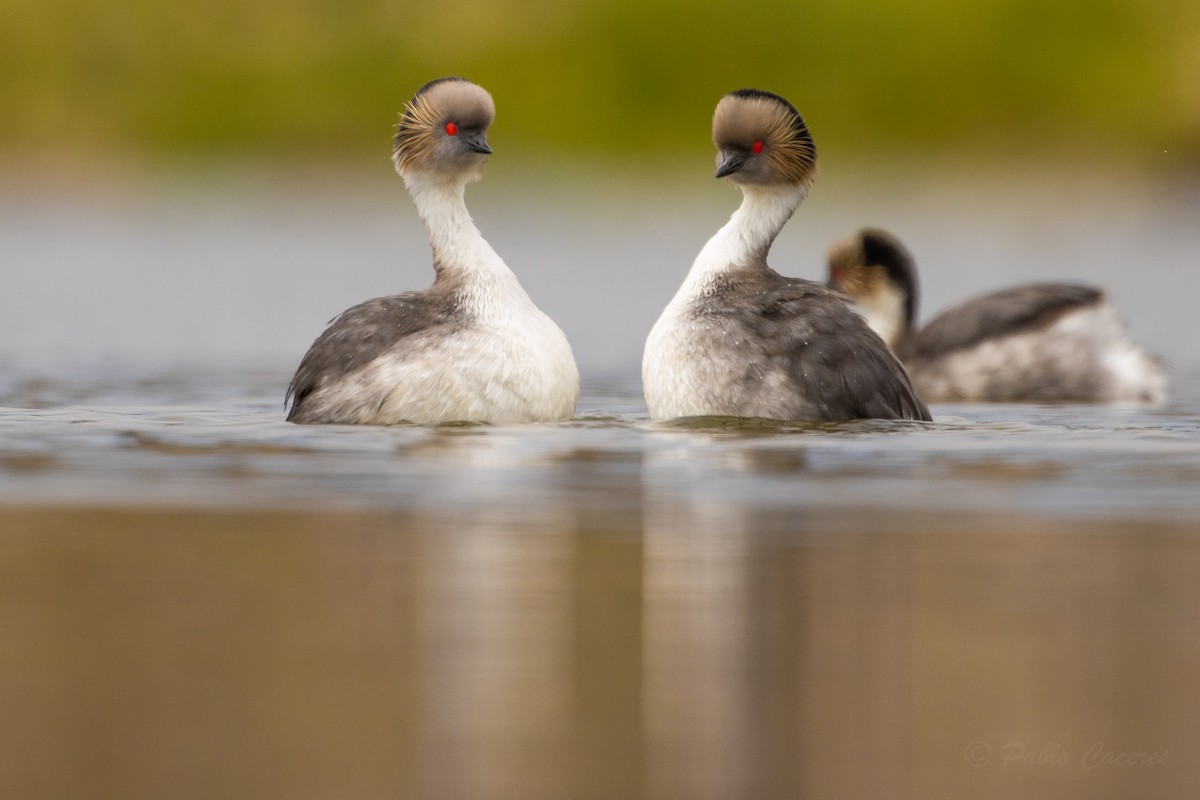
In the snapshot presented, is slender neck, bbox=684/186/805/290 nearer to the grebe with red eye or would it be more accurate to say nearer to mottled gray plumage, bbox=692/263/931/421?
mottled gray plumage, bbox=692/263/931/421

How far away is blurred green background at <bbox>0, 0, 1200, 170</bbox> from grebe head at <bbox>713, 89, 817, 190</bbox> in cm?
2090

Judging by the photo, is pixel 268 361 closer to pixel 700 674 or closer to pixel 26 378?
pixel 26 378

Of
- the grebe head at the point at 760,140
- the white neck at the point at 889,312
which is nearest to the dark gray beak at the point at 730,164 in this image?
the grebe head at the point at 760,140

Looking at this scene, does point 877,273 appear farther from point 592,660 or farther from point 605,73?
point 605,73

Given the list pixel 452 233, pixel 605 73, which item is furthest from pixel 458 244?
pixel 605 73

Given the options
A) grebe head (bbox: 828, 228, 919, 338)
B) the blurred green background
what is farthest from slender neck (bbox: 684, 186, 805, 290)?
the blurred green background

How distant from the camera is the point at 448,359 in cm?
942

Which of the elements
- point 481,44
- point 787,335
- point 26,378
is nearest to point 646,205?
point 481,44

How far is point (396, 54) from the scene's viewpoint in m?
32.7

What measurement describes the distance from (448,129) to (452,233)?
1.74 ft

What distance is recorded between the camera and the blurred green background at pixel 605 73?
3134cm

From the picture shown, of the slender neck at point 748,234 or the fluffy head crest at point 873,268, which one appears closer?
the slender neck at point 748,234

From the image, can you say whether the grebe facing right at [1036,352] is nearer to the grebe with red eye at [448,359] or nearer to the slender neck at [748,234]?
the slender neck at [748,234]

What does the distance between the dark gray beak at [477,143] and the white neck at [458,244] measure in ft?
0.74
